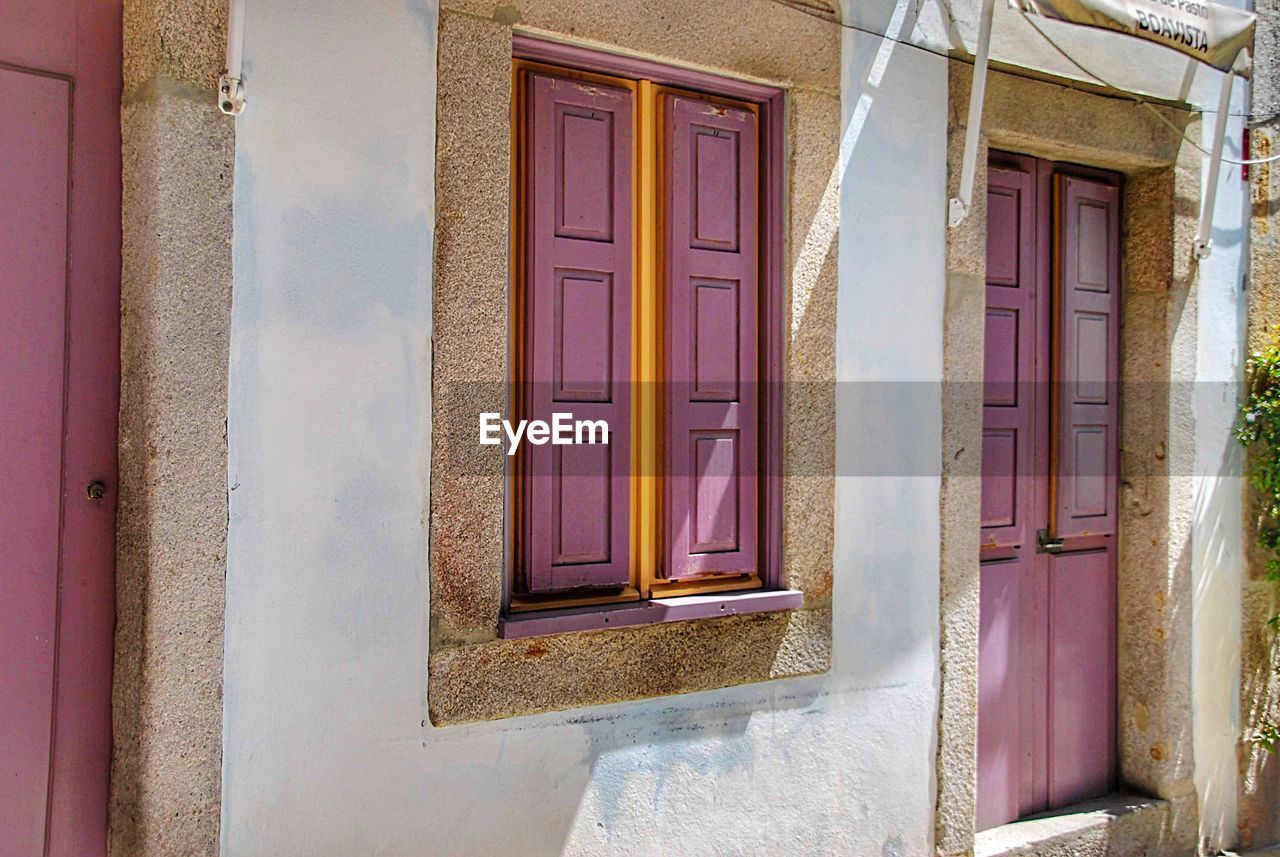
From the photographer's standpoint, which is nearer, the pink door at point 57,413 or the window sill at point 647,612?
the pink door at point 57,413

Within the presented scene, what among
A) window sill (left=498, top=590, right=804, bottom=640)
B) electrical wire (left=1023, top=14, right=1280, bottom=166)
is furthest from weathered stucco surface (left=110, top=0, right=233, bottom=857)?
electrical wire (left=1023, top=14, right=1280, bottom=166)

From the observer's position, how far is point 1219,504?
4891mm

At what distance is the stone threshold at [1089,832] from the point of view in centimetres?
425

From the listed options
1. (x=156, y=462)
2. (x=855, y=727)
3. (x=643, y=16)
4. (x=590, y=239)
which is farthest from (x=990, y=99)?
(x=156, y=462)

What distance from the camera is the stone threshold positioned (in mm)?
4246

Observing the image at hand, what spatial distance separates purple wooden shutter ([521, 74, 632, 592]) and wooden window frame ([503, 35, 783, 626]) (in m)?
0.05

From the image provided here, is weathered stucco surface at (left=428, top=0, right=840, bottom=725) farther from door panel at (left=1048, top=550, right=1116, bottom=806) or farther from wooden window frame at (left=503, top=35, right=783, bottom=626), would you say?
door panel at (left=1048, top=550, right=1116, bottom=806)

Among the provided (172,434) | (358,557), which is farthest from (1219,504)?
(172,434)

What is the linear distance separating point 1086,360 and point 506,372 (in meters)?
2.82

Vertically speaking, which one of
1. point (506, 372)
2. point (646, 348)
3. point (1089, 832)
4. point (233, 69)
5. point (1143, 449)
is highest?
point (233, 69)

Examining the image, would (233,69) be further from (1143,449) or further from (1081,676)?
(1081,676)

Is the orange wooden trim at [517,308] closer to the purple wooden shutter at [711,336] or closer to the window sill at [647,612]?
the window sill at [647,612]

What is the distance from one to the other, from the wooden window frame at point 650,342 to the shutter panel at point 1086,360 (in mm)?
1607

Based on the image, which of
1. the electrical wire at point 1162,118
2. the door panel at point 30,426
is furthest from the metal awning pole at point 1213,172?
the door panel at point 30,426
